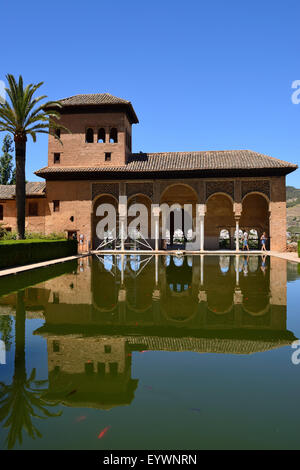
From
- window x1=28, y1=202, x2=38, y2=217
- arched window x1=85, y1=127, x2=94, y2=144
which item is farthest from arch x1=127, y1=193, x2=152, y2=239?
window x1=28, y1=202, x2=38, y2=217

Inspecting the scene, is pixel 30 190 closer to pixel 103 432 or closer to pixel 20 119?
pixel 20 119

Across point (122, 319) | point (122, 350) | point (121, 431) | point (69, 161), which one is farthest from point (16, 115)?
point (121, 431)

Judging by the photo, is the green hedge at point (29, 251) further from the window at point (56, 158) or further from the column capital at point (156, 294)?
the window at point (56, 158)

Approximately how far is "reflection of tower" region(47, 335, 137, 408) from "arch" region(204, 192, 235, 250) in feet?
79.7

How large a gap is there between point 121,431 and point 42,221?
1040 inches

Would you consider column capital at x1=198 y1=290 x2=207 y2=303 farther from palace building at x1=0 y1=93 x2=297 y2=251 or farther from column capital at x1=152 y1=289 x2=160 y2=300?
palace building at x1=0 y1=93 x2=297 y2=251

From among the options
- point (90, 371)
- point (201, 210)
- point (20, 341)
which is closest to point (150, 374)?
point (90, 371)

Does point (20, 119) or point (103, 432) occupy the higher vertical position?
point (20, 119)

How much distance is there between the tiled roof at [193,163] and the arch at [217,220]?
328 centimetres

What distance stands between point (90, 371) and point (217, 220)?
25.9 meters

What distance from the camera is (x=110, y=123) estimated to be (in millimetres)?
26672

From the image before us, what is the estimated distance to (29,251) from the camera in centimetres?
1577

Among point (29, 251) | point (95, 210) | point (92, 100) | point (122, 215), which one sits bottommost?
point (29, 251)

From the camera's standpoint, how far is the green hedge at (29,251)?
13.9 m
